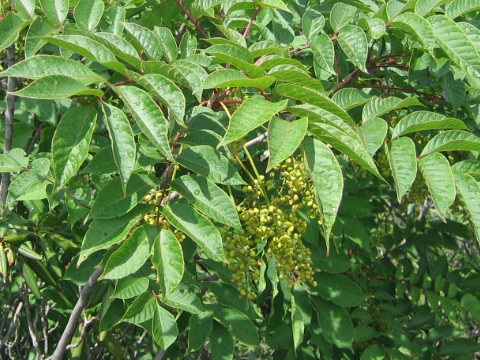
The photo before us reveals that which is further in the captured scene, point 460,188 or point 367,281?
point 367,281

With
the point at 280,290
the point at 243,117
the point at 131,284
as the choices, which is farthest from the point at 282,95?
the point at 280,290

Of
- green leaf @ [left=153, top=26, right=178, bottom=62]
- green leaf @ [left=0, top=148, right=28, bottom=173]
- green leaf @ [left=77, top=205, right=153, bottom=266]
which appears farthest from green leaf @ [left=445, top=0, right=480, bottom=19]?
green leaf @ [left=0, top=148, right=28, bottom=173]

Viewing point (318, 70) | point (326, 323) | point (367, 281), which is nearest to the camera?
point (318, 70)

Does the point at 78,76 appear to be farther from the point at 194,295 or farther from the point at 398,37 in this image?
the point at 398,37

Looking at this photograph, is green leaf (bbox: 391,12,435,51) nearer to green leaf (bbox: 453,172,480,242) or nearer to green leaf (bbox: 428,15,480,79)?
green leaf (bbox: 428,15,480,79)

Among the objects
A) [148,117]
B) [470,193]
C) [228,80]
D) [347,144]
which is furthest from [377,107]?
[148,117]

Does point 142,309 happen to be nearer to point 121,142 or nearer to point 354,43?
point 121,142

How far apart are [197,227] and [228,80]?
32 cm

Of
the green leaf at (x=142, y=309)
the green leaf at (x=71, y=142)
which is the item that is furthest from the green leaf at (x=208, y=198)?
the green leaf at (x=142, y=309)

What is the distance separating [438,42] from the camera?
1.47 metres

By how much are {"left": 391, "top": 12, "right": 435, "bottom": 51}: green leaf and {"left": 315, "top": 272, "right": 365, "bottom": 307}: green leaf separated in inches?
34.5

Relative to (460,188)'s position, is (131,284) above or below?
below

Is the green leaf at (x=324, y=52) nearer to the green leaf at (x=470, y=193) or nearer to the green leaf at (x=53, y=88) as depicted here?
the green leaf at (x=470, y=193)

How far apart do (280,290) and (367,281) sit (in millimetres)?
656
